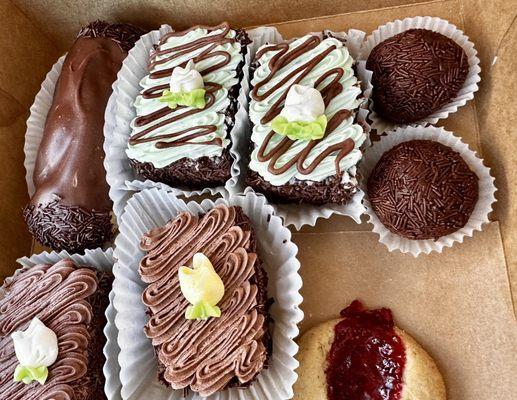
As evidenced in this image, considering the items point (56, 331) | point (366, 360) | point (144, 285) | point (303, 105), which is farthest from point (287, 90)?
point (56, 331)

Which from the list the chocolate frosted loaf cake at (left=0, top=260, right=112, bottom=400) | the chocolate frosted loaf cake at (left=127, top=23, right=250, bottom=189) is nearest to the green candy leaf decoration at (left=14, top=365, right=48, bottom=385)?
the chocolate frosted loaf cake at (left=0, top=260, right=112, bottom=400)

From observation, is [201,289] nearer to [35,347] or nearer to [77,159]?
[35,347]

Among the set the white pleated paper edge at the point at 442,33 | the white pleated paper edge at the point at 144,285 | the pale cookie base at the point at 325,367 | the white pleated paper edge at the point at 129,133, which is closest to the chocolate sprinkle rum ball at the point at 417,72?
the white pleated paper edge at the point at 442,33

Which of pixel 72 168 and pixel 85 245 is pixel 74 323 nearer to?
pixel 85 245

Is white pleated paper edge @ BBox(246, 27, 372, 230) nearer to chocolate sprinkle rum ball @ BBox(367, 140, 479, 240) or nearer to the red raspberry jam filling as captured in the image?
chocolate sprinkle rum ball @ BBox(367, 140, 479, 240)

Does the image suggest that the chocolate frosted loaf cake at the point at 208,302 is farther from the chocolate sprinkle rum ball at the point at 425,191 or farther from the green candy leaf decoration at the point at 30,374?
the chocolate sprinkle rum ball at the point at 425,191
